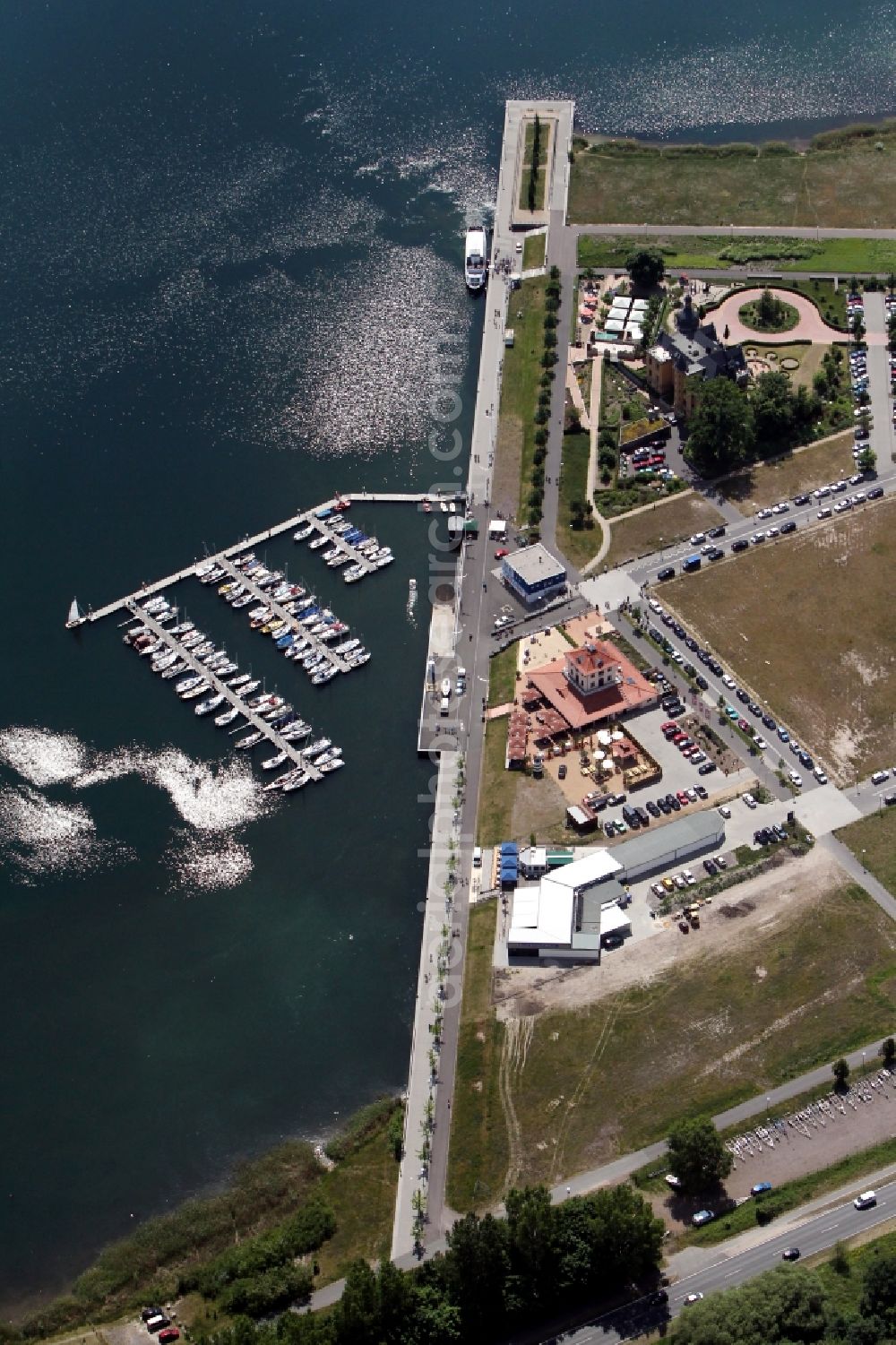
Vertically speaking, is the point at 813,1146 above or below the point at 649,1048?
below

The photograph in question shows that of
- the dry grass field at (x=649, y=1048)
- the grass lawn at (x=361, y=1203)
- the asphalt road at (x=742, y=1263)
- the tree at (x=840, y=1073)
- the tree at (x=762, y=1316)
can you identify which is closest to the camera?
the tree at (x=762, y=1316)

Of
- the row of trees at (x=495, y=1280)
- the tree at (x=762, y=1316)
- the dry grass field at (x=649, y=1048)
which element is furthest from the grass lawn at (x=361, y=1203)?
the tree at (x=762, y=1316)

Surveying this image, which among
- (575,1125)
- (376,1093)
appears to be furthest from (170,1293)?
(575,1125)

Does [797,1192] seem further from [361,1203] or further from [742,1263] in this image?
[361,1203]

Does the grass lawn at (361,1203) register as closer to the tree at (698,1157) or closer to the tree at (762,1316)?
the tree at (698,1157)

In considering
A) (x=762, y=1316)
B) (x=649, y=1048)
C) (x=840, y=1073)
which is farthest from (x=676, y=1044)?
(x=762, y=1316)

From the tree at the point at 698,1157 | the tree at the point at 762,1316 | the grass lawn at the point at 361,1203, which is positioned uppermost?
the tree at the point at 698,1157

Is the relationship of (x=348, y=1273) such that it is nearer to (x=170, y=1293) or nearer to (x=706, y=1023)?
(x=170, y=1293)
